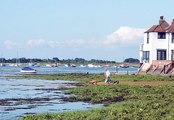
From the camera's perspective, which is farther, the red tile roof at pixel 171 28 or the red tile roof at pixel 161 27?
the red tile roof at pixel 161 27

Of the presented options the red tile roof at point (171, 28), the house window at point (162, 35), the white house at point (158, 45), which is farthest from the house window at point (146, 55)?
the red tile roof at point (171, 28)

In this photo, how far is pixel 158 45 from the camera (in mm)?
87562

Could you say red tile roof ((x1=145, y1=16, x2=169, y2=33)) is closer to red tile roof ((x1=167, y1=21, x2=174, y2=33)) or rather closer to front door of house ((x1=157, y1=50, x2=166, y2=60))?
red tile roof ((x1=167, y1=21, x2=174, y2=33))

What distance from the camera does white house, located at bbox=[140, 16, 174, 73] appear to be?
85.8 m

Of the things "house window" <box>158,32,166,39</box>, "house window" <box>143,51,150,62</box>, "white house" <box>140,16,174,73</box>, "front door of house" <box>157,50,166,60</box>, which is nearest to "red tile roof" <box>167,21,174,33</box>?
"white house" <box>140,16,174,73</box>

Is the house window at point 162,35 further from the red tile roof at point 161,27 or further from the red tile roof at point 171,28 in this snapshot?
the red tile roof at point 171,28

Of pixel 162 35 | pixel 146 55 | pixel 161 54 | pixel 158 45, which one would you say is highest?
pixel 162 35

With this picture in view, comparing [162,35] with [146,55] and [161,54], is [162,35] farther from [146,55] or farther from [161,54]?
[146,55]

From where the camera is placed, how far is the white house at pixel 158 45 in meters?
85.8

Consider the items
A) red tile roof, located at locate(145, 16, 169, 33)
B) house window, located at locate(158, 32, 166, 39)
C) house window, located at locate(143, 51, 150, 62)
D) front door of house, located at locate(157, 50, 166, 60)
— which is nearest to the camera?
front door of house, located at locate(157, 50, 166, 60)

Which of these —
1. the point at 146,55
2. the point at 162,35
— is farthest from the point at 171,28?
the point at 146,55

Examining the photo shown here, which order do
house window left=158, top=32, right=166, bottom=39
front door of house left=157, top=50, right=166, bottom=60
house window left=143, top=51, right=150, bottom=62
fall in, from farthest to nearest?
house window left=143, top=51, right=150, bottom=62
house window left=158, top=32, right=166, bottom=39
front door of house left=157, top=50, right=166, bottom=60

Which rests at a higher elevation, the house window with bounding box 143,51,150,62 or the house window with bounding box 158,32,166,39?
the house window with bounding box 158,32,166,39

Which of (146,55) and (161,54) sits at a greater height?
(161,54)
